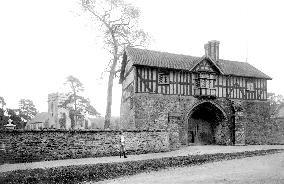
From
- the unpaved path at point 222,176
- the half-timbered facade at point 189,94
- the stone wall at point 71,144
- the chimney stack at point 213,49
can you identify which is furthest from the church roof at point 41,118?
the unpaved path at point 222,176

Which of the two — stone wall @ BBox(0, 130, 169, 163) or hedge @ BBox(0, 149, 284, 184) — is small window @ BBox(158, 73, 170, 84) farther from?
hedge @ BBox(0, 149, 284, 184)

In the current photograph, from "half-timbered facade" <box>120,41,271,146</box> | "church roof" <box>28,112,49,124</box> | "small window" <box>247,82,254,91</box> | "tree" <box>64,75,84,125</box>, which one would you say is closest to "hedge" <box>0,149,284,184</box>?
"half-timbered facade" <box>120,41,271,146</box>

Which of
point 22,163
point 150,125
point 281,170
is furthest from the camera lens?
point 150,125

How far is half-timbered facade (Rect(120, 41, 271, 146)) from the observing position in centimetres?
2294

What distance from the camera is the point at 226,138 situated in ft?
85.4

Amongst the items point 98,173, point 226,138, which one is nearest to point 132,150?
point 98,173

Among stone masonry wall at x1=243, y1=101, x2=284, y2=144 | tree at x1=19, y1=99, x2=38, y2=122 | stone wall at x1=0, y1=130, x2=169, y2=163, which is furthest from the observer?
tree at x1=19, y1=99, x2=38, y2=122

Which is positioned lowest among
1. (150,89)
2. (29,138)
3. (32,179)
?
(32,179)

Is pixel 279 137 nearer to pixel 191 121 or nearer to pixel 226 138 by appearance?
pixel 226 138

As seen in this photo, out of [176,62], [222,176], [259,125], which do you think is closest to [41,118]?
[176,62]

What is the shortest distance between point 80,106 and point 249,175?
33013mm

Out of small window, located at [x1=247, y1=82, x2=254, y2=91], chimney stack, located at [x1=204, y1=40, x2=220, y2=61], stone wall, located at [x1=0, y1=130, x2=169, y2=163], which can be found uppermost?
chimney stack, located at [x1=204, y1=40, x2=220, y2=61]

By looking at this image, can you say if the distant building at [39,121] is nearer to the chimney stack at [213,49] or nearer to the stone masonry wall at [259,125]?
the chimney stack at [213,49]

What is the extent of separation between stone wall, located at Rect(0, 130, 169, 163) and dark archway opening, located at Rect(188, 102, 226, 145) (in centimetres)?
712
